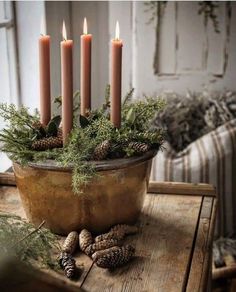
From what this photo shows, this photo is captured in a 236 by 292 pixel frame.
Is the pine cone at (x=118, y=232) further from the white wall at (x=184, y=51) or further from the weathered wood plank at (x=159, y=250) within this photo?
the white wall at (x=184, y=51)

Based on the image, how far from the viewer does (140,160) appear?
3.75 ft

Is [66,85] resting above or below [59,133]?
above

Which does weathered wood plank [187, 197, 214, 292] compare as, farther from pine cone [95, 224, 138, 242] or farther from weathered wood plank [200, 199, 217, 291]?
pine cone [95, 224, 138, 242]

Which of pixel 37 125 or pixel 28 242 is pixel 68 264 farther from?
pixel 37 125

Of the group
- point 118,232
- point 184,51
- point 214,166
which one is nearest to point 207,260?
point 118,232

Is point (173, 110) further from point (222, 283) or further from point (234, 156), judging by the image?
point (222, 283)

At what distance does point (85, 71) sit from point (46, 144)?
189mm

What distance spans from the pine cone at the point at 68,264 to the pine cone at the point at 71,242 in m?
0.04

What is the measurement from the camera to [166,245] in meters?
1.16

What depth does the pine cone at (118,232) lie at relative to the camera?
1133 millimetres

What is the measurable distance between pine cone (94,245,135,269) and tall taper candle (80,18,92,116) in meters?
0.32

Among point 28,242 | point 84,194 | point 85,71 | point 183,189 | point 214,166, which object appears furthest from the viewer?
point 214,166

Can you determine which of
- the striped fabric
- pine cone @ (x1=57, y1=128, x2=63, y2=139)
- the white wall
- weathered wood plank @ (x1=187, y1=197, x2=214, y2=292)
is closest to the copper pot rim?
pine cone @ (x1=57, y1=128, x2=63, y2=139)

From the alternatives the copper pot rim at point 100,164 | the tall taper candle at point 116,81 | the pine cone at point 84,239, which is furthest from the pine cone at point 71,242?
the tall taper candle at point 116,81
